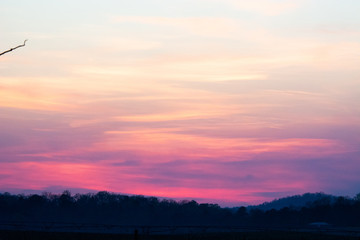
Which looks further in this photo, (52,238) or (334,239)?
(334,239)

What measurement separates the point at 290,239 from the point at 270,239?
3252 mm

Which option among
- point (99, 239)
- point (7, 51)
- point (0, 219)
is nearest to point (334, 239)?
point (99, 239)

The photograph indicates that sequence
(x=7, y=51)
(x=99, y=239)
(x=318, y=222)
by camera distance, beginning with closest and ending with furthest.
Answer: (x=7, y=51) → (x=99, y=239) → (x=318, y=222)

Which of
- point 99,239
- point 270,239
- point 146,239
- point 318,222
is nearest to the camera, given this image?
point 99,239

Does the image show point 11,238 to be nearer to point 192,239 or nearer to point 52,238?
point 52,238

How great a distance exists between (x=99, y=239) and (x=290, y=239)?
33666 mm

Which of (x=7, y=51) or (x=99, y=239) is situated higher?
(x=7, y=51)

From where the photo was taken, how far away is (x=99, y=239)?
8212cm

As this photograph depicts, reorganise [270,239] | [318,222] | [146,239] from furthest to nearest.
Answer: [318,222] → [270,239] → [146,239]

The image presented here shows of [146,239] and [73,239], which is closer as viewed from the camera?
[73,239]

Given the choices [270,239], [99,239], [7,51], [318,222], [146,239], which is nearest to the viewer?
[7,51]

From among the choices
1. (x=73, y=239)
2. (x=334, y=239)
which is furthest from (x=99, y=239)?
(x=334, y=239)

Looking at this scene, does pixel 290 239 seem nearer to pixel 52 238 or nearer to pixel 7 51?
pixel 52 238

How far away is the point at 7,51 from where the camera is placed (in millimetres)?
22219
